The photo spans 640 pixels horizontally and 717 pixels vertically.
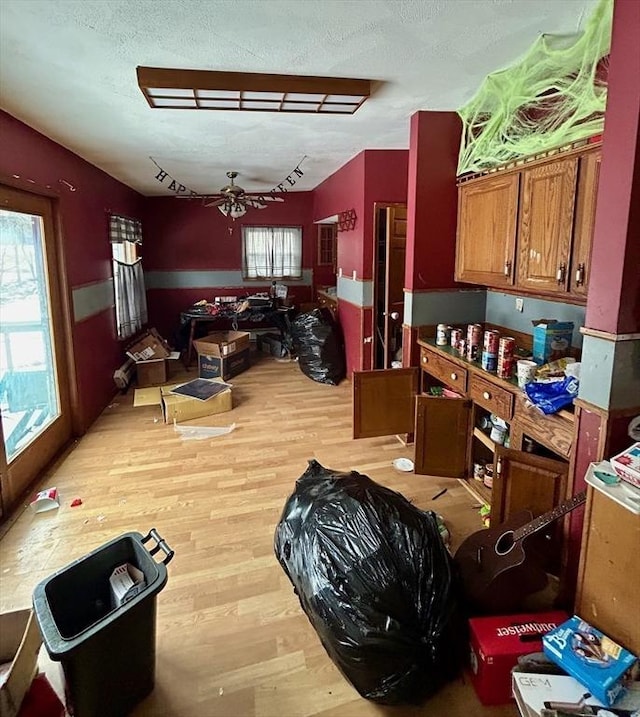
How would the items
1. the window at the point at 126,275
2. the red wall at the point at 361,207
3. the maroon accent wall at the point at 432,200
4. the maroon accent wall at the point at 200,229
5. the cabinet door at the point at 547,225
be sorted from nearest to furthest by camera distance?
the cabinet door at the point at 547,225 → the maroon accent wall at the point at 432,200 → the red wall at the point at 361,207 → the window at the point at 126,275 → the maroon accent wall at the point at 200,229

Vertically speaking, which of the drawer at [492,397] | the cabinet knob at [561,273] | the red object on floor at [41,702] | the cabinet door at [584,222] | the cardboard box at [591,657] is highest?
the cabinet door at [584,222]

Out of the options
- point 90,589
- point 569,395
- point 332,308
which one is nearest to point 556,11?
point 569,395

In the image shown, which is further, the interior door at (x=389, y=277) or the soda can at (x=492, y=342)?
the interior door at (x=389, y=277)

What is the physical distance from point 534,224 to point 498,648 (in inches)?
75.5

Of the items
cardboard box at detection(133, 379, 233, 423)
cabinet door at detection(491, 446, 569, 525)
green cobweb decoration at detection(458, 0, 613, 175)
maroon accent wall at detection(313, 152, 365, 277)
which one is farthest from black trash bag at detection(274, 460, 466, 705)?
maroon accent wall at detection(313, 152, 365, 277)

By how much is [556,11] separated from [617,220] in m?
0.95

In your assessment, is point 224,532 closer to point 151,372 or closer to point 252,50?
point 252,50

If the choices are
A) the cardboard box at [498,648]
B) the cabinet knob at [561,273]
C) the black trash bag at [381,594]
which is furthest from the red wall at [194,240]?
the cardboard box at [498,648]

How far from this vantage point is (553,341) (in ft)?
7.77

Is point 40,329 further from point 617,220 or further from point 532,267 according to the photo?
point 617,220

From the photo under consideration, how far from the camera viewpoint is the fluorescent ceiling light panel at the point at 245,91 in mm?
2268

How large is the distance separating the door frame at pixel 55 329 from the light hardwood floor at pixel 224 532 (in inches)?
5.8

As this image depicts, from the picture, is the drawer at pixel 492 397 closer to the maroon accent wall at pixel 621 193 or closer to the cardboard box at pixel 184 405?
the maroon accent wall at pixel 621 193

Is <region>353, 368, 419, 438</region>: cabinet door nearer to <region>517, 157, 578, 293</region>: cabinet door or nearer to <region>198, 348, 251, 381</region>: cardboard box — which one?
<region>517, 157, 578, 293</region>: cabinet door
